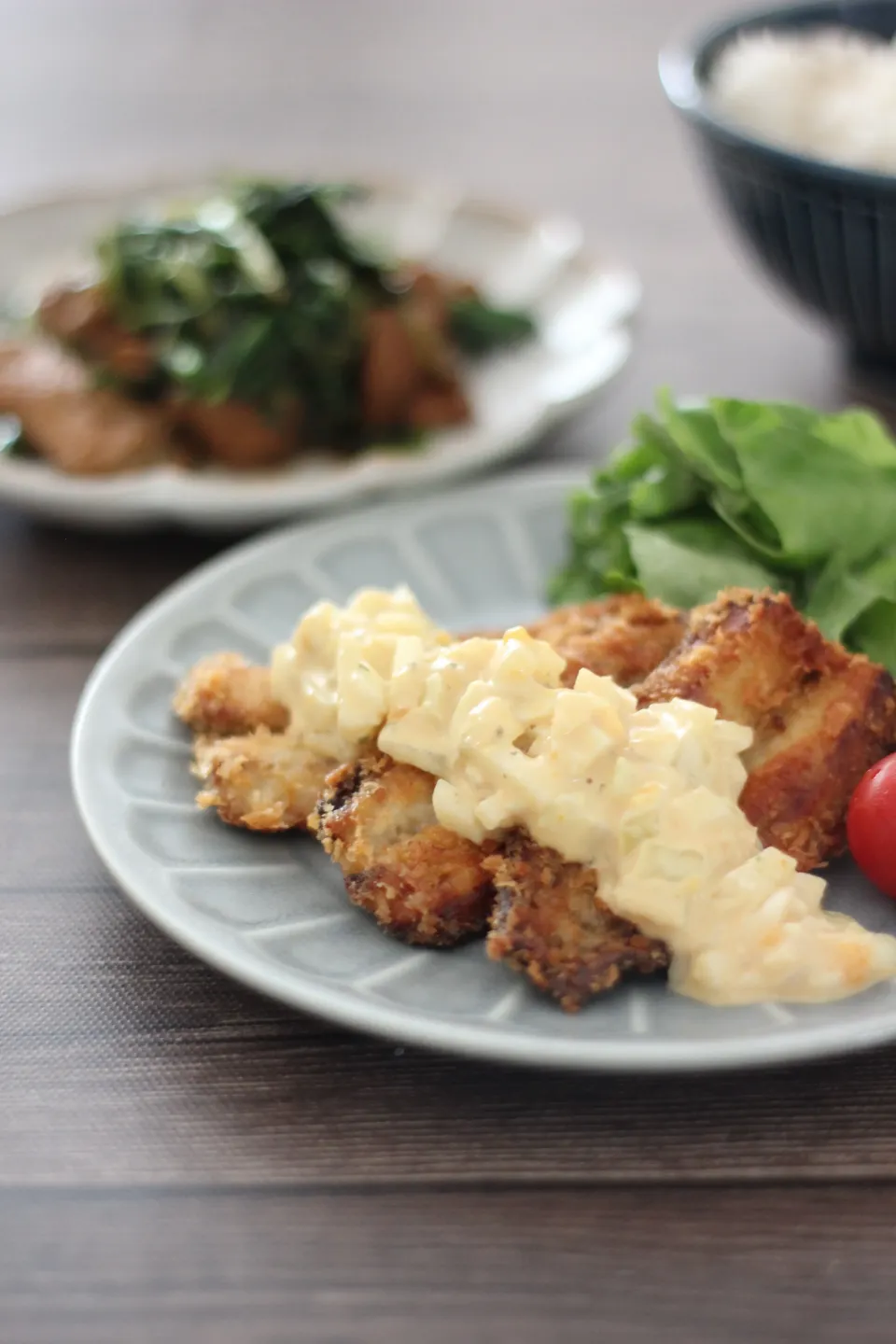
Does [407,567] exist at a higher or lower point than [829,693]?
lower

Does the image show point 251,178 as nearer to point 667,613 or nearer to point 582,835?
point 667,613

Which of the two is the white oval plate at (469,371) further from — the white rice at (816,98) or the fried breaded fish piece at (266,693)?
the fried breaded fish piece at (266,693)

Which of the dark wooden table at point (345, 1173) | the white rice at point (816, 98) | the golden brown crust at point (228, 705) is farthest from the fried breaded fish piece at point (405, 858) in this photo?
the white rice at point (816, 98)

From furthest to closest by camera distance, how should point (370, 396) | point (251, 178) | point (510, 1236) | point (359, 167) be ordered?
point (359, 167), point (251, 178), point (370, 396), point (510, 1236)

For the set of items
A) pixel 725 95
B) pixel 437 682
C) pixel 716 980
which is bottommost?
pixel 716 980

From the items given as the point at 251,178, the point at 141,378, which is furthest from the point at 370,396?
the point at 251,178

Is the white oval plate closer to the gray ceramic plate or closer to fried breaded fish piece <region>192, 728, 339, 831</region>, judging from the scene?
the gray ceramic plate
